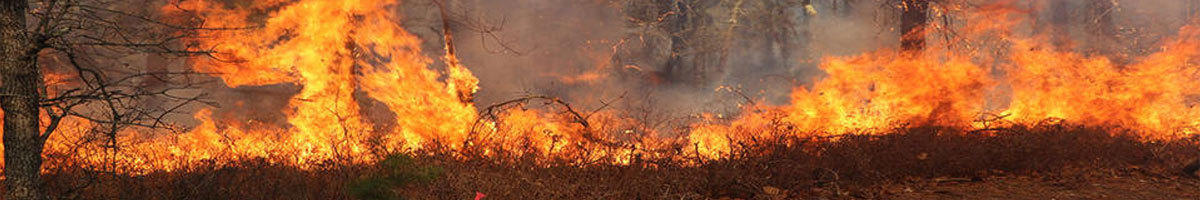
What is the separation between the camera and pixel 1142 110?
1098 centimetres

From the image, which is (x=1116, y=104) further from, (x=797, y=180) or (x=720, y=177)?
(x=720, y=177)

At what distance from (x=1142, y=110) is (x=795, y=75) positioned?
654 inches

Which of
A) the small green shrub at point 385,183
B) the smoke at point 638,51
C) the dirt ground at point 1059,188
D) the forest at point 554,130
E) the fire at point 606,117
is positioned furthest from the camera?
the smoke at point 638,51

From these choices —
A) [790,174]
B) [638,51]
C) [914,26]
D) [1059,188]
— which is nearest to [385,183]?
[790,174]

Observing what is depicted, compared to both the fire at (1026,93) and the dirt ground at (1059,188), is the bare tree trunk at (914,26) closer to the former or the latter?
the fire at (1026,93)

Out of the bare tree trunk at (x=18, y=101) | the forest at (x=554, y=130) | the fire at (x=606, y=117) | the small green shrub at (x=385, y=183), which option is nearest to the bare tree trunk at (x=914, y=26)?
the forest at (x=554, y=130)

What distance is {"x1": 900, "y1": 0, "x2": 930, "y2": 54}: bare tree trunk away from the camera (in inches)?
493

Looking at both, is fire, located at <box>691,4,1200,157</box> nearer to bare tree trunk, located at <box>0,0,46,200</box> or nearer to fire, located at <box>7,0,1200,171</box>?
fire, located at <box>7,0,1200,171</box>

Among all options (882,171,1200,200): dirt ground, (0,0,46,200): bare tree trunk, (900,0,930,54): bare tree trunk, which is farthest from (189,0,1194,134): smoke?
(0,0,46,200): bare tree trunk

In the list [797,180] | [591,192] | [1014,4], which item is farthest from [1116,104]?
[591,192]

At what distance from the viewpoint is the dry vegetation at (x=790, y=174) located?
7.06m

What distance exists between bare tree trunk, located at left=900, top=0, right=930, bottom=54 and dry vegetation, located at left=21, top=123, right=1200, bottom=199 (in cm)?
254

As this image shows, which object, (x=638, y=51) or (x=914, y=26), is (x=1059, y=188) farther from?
(x=638, y=51)

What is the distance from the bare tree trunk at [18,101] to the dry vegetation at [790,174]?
0.45m
